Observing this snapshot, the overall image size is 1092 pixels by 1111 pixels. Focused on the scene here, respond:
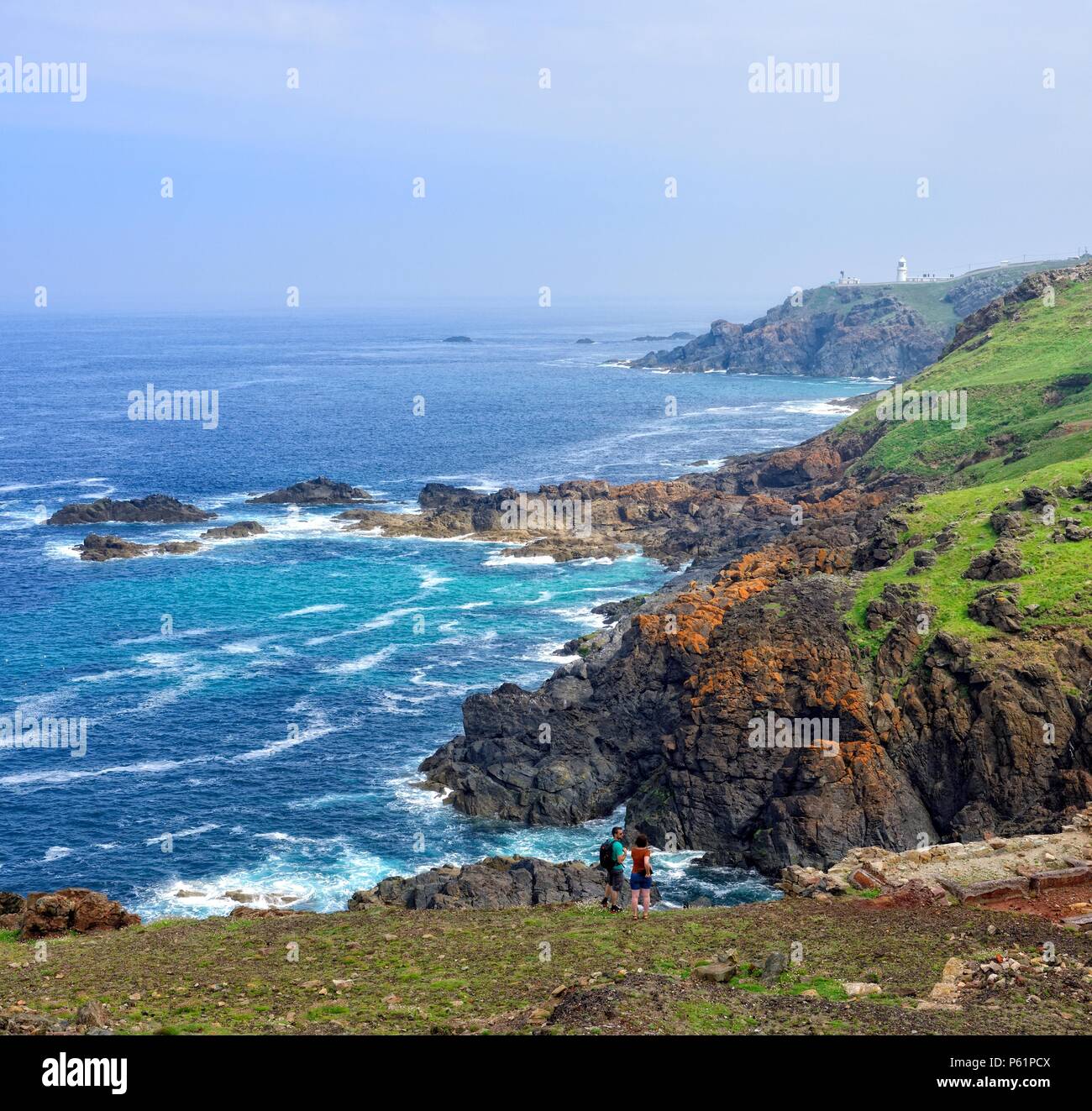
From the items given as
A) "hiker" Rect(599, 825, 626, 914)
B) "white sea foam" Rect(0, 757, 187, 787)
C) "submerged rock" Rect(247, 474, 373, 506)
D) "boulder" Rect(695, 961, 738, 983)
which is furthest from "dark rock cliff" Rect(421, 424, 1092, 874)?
"submerged rock" Rect(247, 474, 373, 506)

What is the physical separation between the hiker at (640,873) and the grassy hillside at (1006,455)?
2795cm

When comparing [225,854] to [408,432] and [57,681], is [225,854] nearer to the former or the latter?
[57,681]

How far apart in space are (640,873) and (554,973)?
4950mm

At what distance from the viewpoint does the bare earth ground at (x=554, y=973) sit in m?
22.2

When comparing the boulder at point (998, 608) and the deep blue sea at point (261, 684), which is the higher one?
the boulder at point (998, 608)

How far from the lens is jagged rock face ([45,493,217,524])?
12275 centimetres

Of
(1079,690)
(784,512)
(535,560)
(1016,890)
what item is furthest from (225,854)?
(784,512)

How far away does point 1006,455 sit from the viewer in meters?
90.9

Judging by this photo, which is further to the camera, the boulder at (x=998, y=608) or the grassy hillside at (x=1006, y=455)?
the grassy hillside at (x=1006, y=455)

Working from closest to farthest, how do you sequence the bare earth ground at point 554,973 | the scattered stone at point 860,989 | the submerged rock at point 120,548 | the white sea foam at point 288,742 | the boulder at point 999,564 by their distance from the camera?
the bare earth ground at point 554,973, the scattered stone at point 860,989, the boulder at point 999,564, the white sea foam at point 288,742, the submerged rock at point 120,548

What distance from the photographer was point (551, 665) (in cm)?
7656

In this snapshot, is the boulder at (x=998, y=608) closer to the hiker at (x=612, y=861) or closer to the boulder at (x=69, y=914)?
the hiker at (x=612, y=861)

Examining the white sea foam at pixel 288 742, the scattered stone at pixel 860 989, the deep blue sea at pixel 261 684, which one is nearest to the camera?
the scattered stone at pixel 860 989

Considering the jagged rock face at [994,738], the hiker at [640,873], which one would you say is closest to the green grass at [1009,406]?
the jagged rock face at [994,738]
